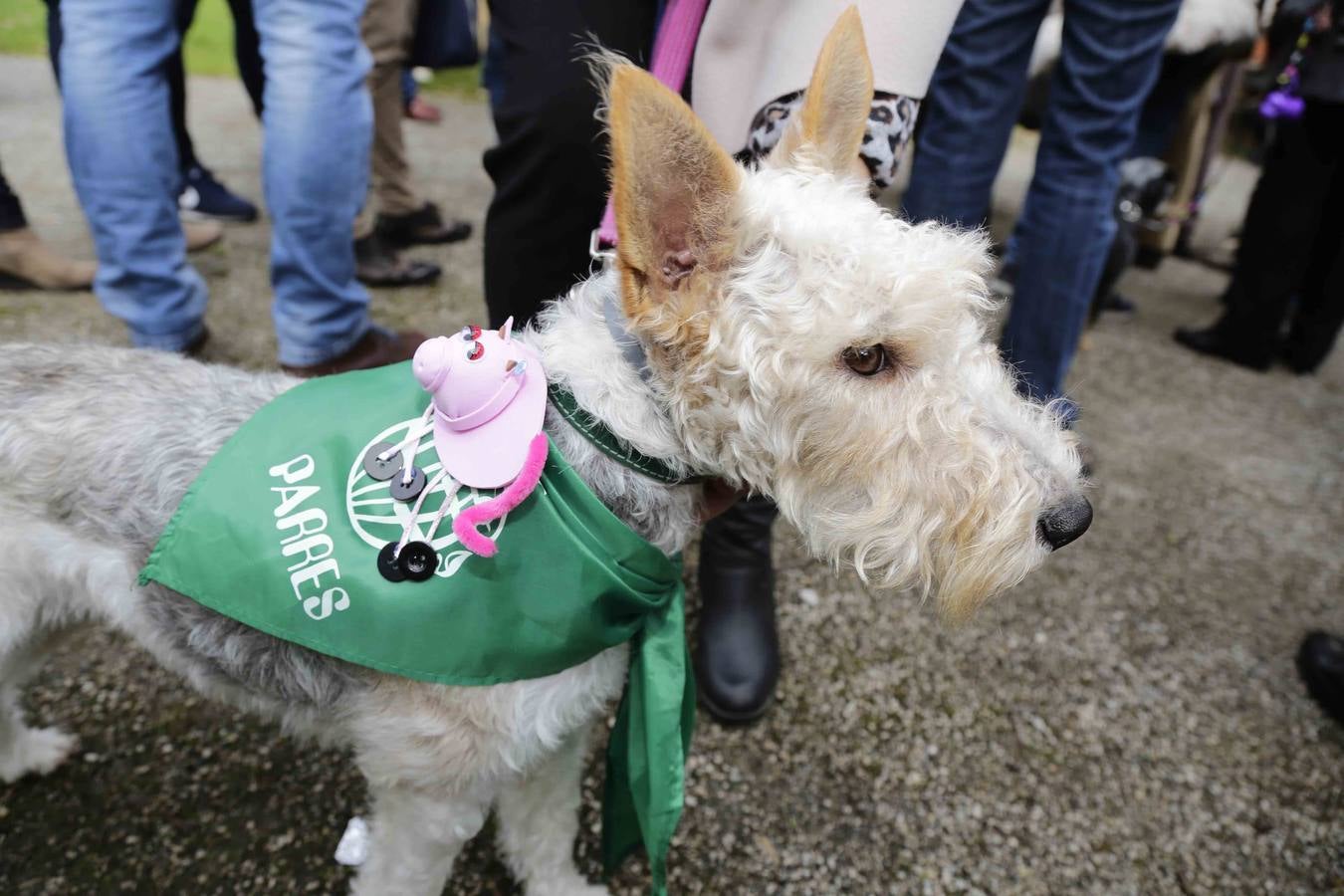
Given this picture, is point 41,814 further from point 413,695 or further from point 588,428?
point 588,428

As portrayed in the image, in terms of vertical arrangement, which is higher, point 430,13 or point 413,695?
point 430,13

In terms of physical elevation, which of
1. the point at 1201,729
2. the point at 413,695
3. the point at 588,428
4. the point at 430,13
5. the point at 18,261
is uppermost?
the point at 430,13

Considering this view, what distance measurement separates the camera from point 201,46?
37.4 ft

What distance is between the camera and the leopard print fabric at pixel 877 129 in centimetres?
194

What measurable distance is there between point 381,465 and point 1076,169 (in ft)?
10.6

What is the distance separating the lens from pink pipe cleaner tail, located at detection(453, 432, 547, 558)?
1434 millimetres

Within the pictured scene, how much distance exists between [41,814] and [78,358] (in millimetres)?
1390

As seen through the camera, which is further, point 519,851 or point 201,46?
point 201,46

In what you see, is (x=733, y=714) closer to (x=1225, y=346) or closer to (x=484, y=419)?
(x=484, y=419)

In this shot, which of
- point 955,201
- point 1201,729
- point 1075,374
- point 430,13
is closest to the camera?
point 1201,729

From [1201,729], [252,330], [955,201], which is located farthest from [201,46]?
[1201,729]

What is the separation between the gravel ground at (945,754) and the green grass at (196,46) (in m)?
7.42

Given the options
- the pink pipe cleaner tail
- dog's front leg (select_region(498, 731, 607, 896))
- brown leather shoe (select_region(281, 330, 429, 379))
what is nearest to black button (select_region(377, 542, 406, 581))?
the pink pipe cleaner tail

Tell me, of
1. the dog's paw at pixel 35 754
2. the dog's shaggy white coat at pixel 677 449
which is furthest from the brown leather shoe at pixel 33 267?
the dog's shaggy white coat at pixel 677 449
